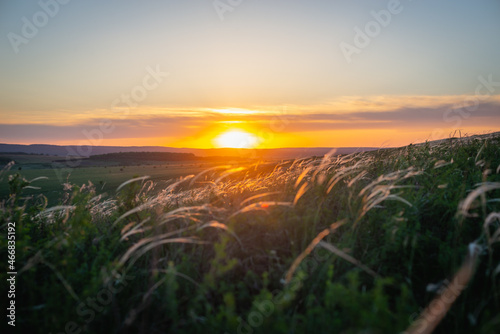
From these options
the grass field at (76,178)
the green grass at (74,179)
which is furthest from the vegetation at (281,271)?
the green grass at (74,179)

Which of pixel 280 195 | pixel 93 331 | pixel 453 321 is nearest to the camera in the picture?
pixel 453 321

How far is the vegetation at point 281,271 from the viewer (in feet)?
7.42

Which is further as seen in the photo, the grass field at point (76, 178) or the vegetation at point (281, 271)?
the grass field at point (76, 178)

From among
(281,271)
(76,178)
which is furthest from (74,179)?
(281,271)

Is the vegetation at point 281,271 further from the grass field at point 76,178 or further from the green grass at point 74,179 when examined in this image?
the green grass at point 74,179

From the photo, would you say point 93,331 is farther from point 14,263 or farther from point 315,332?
point 315,332

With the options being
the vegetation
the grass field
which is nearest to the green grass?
the grass field

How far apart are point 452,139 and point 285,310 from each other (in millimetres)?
7155

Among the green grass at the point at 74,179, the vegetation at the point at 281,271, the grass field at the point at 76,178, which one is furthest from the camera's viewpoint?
the green grass at the point at 74,179

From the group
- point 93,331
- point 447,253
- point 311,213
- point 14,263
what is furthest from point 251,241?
point 14,263

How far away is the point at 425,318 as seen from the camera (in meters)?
2.12

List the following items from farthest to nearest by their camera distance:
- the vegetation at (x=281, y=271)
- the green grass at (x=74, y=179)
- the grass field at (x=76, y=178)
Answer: the green grass at (x=74, y=179) < the grass field at (x=76, y=178) < the vegetation at (x=281, y=271)

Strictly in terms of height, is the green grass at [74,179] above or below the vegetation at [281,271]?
above

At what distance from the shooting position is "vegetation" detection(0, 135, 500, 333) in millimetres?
2262
